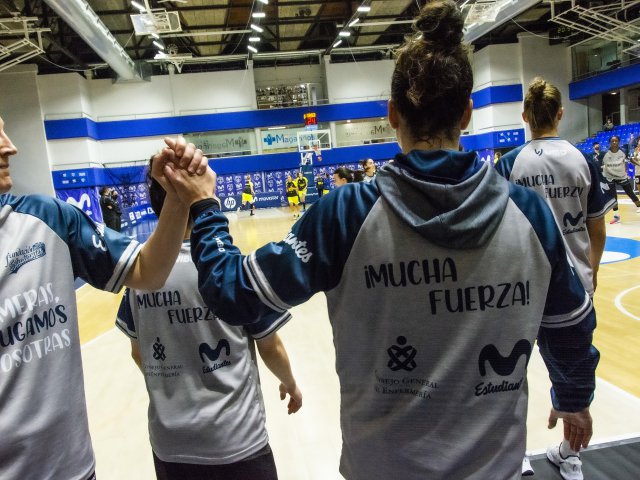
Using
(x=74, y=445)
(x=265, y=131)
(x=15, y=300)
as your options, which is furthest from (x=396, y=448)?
(x=265, y=131)

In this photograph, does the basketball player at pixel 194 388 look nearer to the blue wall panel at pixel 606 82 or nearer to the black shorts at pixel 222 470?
the black shorts at pixel 222 470

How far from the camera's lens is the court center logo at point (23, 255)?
1.26 metres

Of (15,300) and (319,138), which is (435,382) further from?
(319,138)

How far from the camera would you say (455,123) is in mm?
1113

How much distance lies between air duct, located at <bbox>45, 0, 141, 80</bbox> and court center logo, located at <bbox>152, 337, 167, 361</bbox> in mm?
13370

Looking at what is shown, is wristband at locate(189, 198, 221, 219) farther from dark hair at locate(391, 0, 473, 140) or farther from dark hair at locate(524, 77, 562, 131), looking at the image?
dark hair at locate(524, 77, 562, 131)

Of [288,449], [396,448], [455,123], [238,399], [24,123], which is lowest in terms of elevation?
[288,449]

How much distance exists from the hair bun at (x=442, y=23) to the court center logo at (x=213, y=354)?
3.75 ft

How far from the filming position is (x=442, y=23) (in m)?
1.07

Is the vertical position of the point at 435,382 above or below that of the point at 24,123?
below

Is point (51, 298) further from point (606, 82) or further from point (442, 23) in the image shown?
point (606, 82)

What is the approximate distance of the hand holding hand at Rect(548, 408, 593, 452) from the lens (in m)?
1.30

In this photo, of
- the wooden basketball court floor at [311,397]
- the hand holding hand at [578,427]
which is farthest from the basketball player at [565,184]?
the hand holding hand at [578,427]

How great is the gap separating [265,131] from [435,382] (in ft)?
80.4
